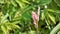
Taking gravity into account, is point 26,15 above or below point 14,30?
above

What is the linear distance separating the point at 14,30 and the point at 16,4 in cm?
18

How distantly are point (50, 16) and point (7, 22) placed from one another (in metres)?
0.29

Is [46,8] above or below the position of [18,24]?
above

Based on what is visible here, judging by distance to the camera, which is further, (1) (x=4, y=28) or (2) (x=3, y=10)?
(2) (x=3, y=10)

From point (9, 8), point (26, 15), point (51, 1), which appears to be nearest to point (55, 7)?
point (51, 1)

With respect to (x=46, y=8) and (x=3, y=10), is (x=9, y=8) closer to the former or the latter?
(x=3, y=10)

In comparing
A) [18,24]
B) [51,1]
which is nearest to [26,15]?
[18,24]

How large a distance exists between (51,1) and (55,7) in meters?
0.05

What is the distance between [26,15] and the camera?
111 centimetres

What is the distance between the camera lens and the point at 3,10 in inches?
46.2

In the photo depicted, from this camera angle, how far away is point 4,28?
106 centimetres

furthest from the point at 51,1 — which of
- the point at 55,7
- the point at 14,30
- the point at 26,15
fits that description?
the point at 14,30

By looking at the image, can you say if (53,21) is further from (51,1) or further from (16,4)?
(16,4)

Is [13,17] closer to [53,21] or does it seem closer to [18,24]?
[18,24]
